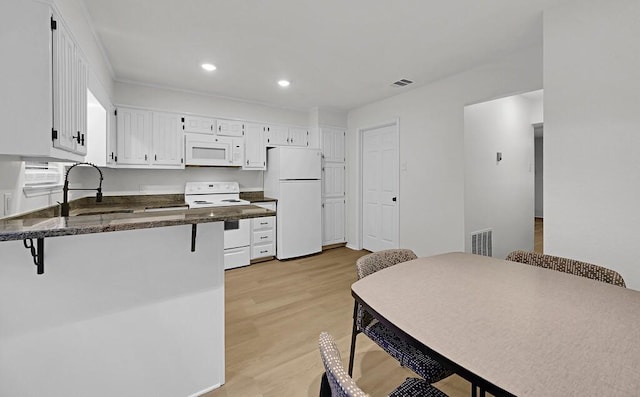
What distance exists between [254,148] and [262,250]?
1.66 meters

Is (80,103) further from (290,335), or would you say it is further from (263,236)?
(263,236)

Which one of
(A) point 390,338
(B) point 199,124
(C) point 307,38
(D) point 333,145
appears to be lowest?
(A) point 390,338

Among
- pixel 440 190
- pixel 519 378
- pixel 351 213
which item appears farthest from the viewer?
pixel 351 213

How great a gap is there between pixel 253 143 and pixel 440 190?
2.91 meters

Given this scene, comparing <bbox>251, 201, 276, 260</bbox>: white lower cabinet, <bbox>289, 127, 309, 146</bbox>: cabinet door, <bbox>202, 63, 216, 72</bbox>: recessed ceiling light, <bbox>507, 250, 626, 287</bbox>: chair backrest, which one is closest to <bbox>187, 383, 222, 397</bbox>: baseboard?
<bbox>507, 250, 626, 287</bbox>: chair backrest

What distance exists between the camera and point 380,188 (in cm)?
468

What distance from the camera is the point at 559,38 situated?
2.07m

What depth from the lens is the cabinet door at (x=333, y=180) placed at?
500 cm

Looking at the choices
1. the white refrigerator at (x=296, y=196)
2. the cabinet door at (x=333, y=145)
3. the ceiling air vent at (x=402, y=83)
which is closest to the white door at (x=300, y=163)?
the white refrigerator at (x=296, y=196)

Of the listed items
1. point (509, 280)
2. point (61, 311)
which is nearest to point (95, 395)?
point (61, 311)

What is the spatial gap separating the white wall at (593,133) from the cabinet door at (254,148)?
3633mm

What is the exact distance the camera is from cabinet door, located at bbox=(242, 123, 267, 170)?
4.39 meters

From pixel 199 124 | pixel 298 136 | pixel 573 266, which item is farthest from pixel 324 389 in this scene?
pixel 298 136

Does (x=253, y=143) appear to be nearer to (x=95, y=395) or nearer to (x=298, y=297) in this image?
(x=298, y=297)
